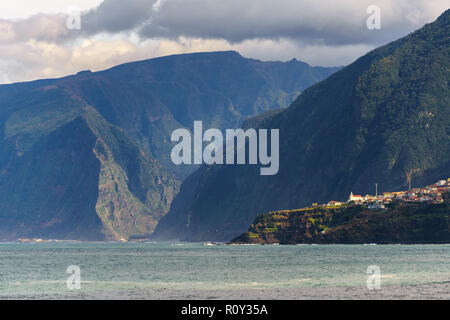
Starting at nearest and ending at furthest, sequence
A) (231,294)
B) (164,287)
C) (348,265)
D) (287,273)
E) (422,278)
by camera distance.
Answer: (231,294)
(164,287)
(422,278)
(287,273)
(348,265)

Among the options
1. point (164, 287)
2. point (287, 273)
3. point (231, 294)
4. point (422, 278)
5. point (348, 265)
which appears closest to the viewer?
point (231, 294)

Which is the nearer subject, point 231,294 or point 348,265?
point 231,294

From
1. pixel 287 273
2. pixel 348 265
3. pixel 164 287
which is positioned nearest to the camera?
pixel 164 287
